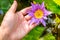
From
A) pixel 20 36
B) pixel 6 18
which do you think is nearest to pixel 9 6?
pixel 6 18

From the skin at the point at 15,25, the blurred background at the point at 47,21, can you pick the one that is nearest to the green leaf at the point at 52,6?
the blurred background at the point at 47,21

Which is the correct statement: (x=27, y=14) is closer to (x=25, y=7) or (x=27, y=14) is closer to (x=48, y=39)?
(x=25, y=7)

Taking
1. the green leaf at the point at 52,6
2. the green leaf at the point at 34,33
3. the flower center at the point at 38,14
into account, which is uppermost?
the green leaf at the point at 52,6

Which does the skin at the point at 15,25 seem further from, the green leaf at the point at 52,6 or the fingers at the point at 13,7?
the green leaf at the point at 52,6

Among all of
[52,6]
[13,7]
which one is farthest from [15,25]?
[52,6]

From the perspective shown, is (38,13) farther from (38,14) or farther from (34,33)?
(34,33)

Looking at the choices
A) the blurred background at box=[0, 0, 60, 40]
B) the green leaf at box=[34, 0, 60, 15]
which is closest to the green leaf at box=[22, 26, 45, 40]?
the blurred background at box=[0, 0, 60, 40]
